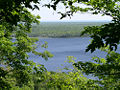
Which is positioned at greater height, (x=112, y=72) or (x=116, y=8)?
(x=116, y=8)

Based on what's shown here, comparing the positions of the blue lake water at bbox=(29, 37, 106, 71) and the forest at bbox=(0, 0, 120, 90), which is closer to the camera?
the forest at bbox=(0, 0, 120, 90)

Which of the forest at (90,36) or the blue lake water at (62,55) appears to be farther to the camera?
the blue lake water at (62,55)

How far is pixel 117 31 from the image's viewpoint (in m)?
2.57

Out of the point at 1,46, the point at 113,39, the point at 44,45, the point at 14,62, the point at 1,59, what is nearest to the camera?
the point at 113,39

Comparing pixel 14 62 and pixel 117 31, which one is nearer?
pixel 117 31

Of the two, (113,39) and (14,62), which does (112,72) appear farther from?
(14,62)

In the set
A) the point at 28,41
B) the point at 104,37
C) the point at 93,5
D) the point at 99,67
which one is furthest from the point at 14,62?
the point at 104,37

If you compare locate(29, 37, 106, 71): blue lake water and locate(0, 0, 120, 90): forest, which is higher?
locate(0, 0, 120, 90): forest

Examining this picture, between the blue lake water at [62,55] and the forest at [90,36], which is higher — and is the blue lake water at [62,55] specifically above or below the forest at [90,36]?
below

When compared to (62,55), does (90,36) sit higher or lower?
higher

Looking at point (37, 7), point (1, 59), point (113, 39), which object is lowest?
point (1, 59)

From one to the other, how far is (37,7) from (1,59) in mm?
8222

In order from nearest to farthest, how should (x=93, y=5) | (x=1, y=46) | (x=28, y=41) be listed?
(x=93, y=5)
(x=1, y=46)
(x=28, y=41)

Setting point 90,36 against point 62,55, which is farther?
point 62,55
